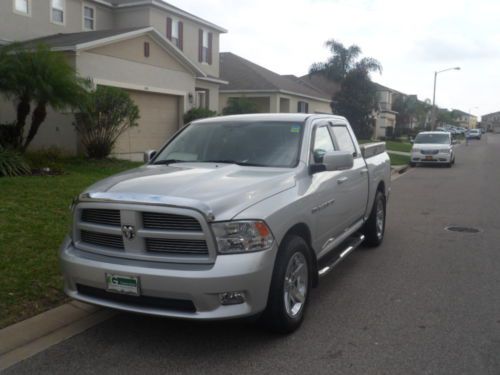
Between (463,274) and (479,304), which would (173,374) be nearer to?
(479,304)

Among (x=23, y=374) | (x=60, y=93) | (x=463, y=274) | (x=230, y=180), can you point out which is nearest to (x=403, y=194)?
(x=463, y=274)

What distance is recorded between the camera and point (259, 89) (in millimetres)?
32125

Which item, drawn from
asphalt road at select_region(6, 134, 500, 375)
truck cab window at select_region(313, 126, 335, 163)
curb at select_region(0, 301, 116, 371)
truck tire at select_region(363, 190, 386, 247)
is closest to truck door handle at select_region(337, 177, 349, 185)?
truck cab window at select_region(313, 126, 335, 163)

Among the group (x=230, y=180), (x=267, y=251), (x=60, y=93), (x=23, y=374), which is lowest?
(x=23, y=374)

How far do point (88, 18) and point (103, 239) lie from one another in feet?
68.1

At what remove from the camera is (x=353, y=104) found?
41656mm

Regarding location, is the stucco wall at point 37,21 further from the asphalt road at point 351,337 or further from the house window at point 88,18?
the asphalt road at point 351,337

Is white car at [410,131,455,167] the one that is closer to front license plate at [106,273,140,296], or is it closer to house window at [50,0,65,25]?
house window at [50,0,65,25]

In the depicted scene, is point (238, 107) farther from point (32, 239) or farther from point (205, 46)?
point (32, 239)

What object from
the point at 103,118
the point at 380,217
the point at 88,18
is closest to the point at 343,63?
the point at 88,18

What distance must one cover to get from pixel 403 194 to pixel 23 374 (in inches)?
456

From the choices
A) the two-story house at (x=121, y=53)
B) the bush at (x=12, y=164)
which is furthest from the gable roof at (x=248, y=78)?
the bush at (x=12, y=164)

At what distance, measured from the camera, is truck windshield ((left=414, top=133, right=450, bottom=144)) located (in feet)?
79.9

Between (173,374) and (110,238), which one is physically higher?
(110,238)
